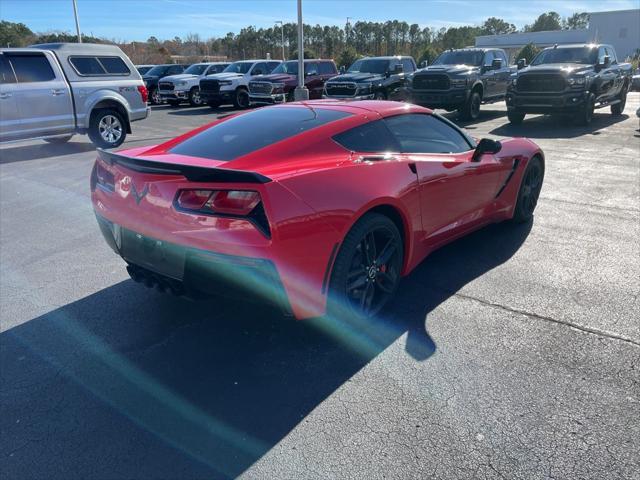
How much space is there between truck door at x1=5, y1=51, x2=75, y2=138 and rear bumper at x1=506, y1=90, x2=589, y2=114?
36.2 ft

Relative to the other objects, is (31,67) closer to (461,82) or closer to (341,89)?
(341,89)

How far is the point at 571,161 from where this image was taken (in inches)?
367

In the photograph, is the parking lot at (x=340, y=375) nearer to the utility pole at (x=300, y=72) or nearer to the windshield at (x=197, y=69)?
the utility pole at (x=300, y=72)

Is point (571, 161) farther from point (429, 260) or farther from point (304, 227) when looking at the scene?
point (304, 227)

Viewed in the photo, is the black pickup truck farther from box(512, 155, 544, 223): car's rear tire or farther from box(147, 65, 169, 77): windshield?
box(147, 65, 169, 77): windshield

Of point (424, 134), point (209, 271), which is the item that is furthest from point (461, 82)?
point (209, 271)

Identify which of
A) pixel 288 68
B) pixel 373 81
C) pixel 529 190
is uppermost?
pixel 288 68

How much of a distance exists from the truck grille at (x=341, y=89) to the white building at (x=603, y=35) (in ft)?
175

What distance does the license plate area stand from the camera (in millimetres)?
3011

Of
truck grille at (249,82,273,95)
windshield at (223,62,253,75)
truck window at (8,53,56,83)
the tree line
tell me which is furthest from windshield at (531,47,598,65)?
Answer: the tree line

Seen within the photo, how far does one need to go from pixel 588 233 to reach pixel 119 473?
4901 mm

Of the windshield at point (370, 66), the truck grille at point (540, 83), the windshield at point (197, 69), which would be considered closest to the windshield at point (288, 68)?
the windshield at point (370, 66)

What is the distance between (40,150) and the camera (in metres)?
11.8

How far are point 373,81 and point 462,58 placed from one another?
288 cm
